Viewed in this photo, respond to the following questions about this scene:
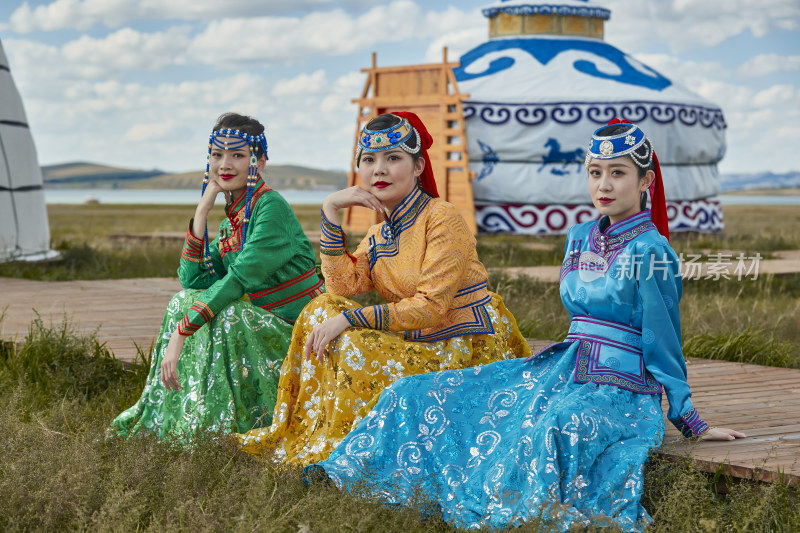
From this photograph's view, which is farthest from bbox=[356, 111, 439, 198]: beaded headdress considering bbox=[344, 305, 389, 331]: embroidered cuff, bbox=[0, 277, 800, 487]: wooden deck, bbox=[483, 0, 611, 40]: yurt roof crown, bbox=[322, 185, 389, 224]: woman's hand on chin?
bbox=[483, 0, 611, 40]: yurt roof crown

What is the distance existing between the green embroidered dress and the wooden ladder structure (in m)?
8.16

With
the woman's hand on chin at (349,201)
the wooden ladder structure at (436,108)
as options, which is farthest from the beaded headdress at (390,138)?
the wooden ladder structure at (436,108)

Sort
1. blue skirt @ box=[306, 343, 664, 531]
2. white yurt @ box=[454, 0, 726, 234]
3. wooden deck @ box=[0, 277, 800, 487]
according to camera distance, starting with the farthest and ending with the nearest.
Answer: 1. white yurt @ box=[454, 0, 726, 234]
2. wooden deck @ box=[0, 277, 800, 487]
3. blue skirt @ box=[306, 343, 664, 531]

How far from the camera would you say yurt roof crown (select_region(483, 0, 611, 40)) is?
13.2 metres

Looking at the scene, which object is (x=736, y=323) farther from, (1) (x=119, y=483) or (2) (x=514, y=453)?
(1) (x=119, y=483)

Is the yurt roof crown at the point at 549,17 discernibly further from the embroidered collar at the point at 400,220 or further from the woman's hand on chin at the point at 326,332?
the woman's hand on chin at the point at 326,332

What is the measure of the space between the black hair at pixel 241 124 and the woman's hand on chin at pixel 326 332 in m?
0.84

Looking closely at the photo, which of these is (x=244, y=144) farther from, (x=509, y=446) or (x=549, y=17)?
(x=549, y=17)

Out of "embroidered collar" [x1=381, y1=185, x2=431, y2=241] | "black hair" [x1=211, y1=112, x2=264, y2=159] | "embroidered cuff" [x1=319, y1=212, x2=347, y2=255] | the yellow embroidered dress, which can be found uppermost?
"black hair" [x1=211, y1=112, x2=264, y2=159]

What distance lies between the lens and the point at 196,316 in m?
3.34

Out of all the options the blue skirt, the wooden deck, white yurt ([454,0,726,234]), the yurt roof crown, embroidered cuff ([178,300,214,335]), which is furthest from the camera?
the yurt roof crown

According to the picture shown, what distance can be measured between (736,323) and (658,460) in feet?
10.9

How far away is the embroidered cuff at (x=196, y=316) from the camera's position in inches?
132

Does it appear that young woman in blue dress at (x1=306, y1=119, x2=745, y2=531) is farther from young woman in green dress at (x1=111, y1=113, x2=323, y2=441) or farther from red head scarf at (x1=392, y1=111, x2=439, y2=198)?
young woman in green dress at (x1=111, y1=113, x2=323, y2=441)
